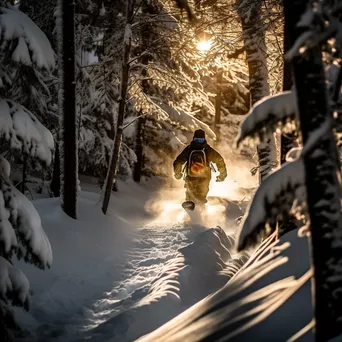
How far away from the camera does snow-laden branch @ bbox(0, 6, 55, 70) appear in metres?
5.78

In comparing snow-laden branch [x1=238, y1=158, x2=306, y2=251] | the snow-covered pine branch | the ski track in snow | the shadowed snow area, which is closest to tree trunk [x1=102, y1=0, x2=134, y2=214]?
the shadowed snow area

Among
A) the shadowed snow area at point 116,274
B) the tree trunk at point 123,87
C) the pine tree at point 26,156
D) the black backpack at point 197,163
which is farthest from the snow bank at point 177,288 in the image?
the tree trunk at point 123,87

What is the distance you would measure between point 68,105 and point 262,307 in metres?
7.46

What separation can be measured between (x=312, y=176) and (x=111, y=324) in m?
4.01

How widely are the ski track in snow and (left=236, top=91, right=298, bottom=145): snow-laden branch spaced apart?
404 centimetres

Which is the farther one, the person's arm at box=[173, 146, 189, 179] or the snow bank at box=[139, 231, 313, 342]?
the person's arm at box=[173, 146, 189, 179]

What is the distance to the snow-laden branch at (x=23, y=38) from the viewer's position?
5777mm

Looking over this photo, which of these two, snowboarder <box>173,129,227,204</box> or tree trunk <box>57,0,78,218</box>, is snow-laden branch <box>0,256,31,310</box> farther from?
snowboarder <box>173,129,227,204</box>

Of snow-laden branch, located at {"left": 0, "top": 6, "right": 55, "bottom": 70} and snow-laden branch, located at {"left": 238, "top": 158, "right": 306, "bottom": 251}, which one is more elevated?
snow-laden branch, located at {"left": 0, "top": 6, "right": 55, "bottom": 70}

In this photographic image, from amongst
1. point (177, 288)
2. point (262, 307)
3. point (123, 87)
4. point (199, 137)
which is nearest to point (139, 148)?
point (199, 137)

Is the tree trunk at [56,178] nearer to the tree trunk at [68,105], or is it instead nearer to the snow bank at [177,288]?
the tree trunk at [68,105]

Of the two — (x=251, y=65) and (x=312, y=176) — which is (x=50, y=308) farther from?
(x=251, y=65)

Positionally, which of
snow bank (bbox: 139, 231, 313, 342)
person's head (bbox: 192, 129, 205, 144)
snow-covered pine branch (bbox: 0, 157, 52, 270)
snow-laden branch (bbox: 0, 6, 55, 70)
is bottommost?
snow bank (bbox: 139, 231, 313, 342)

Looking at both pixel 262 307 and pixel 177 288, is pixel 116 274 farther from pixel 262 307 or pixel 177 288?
pixel 262 307
